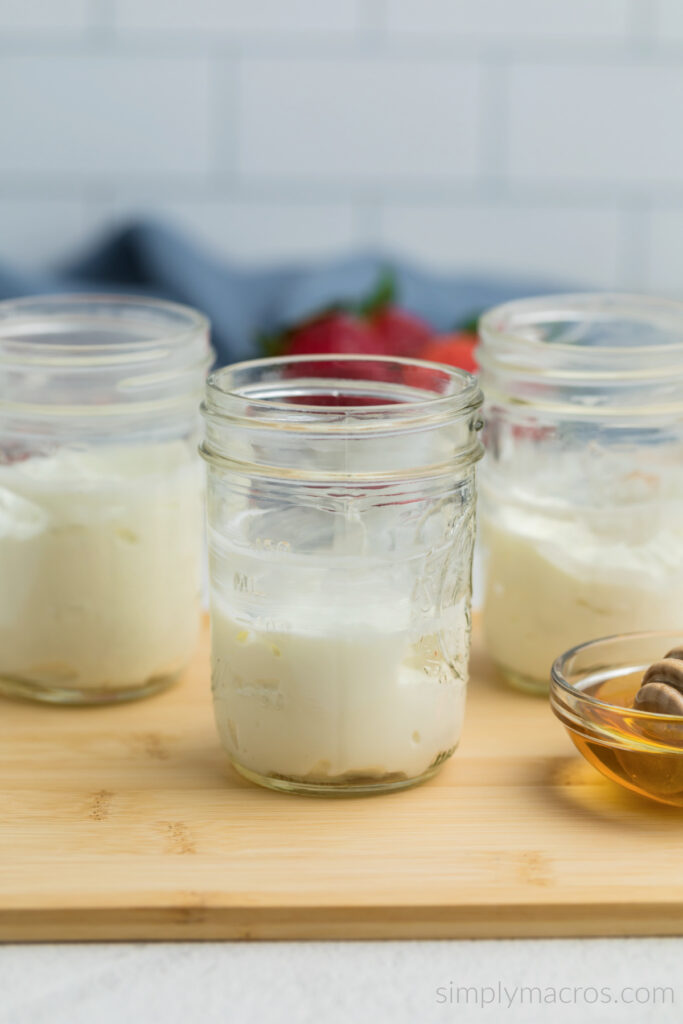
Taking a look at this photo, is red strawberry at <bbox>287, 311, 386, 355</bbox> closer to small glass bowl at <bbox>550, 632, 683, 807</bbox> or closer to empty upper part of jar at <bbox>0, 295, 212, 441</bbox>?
empty upper part of jar at <bbox>0, 295, 212, 441</bbox>

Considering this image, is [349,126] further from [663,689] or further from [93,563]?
[663,689]

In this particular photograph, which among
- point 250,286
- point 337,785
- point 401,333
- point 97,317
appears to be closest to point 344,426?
point 337,785

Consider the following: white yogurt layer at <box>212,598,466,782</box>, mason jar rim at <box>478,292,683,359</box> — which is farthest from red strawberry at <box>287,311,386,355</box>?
white yogurt layer at <box>212,598,466,782</box>

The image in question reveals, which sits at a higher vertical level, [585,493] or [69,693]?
[585,493]

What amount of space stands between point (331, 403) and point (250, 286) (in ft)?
3.41

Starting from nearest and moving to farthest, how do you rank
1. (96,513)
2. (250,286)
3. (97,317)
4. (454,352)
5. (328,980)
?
1. (328,980)
2. (96,513)
3. (97,317)
4. (454,352)
5. (250,286)

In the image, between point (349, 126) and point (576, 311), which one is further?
point (349, 126)

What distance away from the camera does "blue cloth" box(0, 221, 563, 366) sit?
1.56m

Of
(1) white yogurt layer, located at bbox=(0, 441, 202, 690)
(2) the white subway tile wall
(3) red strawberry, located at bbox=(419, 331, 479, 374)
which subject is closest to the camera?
(1) white yogurt layer, located at bbox=(0, 441, 202, 690)

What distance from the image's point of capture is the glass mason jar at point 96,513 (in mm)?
735

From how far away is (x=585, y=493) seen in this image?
30.1 inches

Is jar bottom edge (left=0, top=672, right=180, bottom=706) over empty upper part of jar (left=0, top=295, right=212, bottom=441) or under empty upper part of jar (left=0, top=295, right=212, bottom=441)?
under

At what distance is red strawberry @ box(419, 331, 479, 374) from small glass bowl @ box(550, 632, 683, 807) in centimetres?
50

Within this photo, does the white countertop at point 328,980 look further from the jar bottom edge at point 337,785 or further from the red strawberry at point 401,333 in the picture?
the red strawberry at point 401,333
